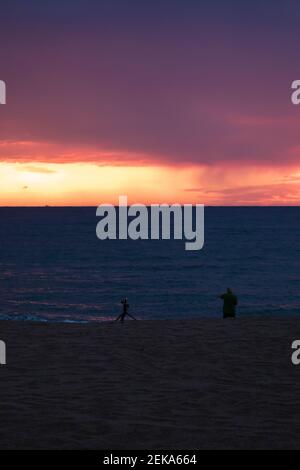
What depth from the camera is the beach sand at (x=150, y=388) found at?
9047 mm

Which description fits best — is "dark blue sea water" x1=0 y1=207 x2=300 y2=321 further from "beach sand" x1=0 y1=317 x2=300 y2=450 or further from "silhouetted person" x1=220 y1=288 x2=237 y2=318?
"beach sand" x1=0 y1=317 x2=300 y2=450

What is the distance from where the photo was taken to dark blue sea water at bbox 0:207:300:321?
4816cm

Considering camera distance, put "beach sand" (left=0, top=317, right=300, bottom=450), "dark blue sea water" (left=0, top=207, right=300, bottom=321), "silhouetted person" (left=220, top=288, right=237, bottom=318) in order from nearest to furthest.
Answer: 1. "beach sand" (left=0, top=317, right=300, bottom=450)
2. "silhouetted person" (left=220, top=288, right=237, bottom=318)
3. "dark blue sea water" (left=0, top=207, right=300, bottom=321)

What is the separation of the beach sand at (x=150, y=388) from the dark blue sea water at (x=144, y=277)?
23.0 m

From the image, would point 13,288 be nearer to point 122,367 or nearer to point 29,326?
point 29,326

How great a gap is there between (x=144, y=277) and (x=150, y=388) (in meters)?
56.5

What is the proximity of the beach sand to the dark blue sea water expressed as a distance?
23036 mm

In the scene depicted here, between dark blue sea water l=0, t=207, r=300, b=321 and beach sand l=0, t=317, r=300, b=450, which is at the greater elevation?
dark blue sea water l=0, t=207, r=300, b=321

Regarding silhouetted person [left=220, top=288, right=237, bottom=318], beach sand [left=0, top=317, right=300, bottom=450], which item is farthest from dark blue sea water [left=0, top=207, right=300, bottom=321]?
beach sand [left=0, top=317, right=300, bottom=450]

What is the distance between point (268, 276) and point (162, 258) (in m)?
23.4

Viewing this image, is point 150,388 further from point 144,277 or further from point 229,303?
point 144,277

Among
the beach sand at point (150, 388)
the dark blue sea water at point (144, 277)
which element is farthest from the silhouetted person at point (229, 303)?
the dark blue sea water at point (144, 277)

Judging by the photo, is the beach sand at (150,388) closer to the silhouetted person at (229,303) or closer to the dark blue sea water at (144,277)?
the silhouetted person at (229,303)
